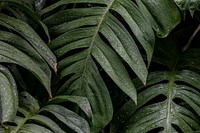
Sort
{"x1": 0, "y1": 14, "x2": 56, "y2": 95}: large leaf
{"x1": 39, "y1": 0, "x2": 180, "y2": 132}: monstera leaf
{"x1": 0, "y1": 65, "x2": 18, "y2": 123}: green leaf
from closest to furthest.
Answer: {"x1": 0, "y1": 65, "x2": 18, "y2": 123}: green leaf → {"x1": 0, "y1": 14, "x2": 56, "y2": 95}: large leaf → {"x1": 39, "y1": 0, "x2": 180, "y2": 132}: monstera leaf

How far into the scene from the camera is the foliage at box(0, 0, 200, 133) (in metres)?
1.22

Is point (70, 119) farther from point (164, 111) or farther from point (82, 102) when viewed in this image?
point (164, 111)

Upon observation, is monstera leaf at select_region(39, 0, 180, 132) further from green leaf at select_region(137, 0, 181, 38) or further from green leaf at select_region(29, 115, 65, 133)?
green leaf at select_region(29, 115, 65, 133)

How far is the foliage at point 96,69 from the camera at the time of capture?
1.22 metres

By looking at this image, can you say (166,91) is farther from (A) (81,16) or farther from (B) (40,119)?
(B) (40,119)

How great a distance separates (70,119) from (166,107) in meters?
0.36

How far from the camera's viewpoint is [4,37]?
1.24m

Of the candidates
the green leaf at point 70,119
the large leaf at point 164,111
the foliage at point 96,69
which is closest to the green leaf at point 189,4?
the foliage at point 96,69

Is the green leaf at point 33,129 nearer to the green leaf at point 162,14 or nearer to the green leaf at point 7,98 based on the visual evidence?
the green leaf at point 7,98

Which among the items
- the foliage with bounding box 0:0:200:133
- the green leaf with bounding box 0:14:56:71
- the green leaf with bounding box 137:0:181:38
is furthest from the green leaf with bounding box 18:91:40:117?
the green leaf with bounding box 137:0:181:38

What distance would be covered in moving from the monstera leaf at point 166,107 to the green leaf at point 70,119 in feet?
0.75

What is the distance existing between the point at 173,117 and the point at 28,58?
471 millimetres

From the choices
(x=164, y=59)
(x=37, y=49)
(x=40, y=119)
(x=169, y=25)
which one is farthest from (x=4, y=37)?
(x=164, y=59)

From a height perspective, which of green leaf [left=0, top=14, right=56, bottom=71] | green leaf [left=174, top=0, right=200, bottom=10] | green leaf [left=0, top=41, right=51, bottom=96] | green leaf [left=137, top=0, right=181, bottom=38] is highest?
green leaf [left=137, top=0, right=181, bottom=38]
